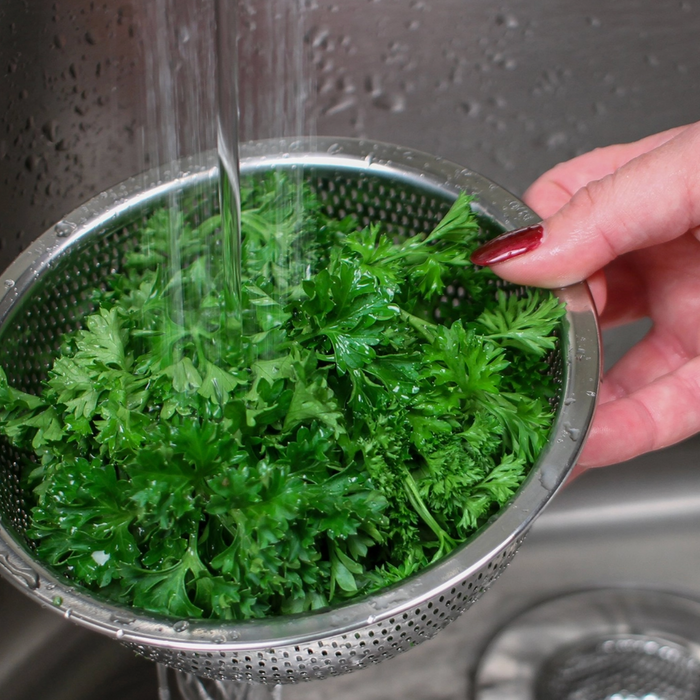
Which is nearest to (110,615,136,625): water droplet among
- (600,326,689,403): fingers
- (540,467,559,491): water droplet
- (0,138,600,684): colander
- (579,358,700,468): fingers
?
(0,138,600,684): colander

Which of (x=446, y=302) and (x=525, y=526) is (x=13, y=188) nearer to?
(x=446, y=302)

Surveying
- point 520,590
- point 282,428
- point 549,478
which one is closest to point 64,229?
point 282,428

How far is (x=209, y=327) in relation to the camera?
2.91 ft

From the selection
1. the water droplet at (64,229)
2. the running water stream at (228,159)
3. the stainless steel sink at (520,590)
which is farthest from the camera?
the stainless steel sink at (520,590)

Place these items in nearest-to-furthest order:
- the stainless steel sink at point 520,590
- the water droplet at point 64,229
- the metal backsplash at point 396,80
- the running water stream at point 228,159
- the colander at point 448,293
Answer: the colander at point 448,293, the running water stream at point 228,159, the water droplet at point 64,229, the stainless steel sink at point 520,590, the metal backsplash at point 396,80

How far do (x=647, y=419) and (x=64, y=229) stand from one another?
831mm

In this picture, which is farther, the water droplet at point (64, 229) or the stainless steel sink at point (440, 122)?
the stainless steel sink at point (440, 122)

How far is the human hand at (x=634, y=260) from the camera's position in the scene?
0.93 m

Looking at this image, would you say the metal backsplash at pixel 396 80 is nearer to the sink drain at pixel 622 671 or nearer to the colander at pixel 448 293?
the colander at pixel 448 293

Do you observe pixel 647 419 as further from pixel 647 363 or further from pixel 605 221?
pixel 605 221

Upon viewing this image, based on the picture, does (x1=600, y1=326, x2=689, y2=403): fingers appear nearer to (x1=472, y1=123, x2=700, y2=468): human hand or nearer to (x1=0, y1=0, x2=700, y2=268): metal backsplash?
(x1=472, y1=123, x2=700, y2=468): human hand

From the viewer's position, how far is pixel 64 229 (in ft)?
3.28

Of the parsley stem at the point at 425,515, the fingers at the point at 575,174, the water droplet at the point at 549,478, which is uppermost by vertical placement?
the fingers at the point at 575,174

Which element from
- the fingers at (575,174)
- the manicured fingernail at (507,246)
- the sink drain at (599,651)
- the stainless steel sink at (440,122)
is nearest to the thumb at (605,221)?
the manicured fingernail at (507,246)
